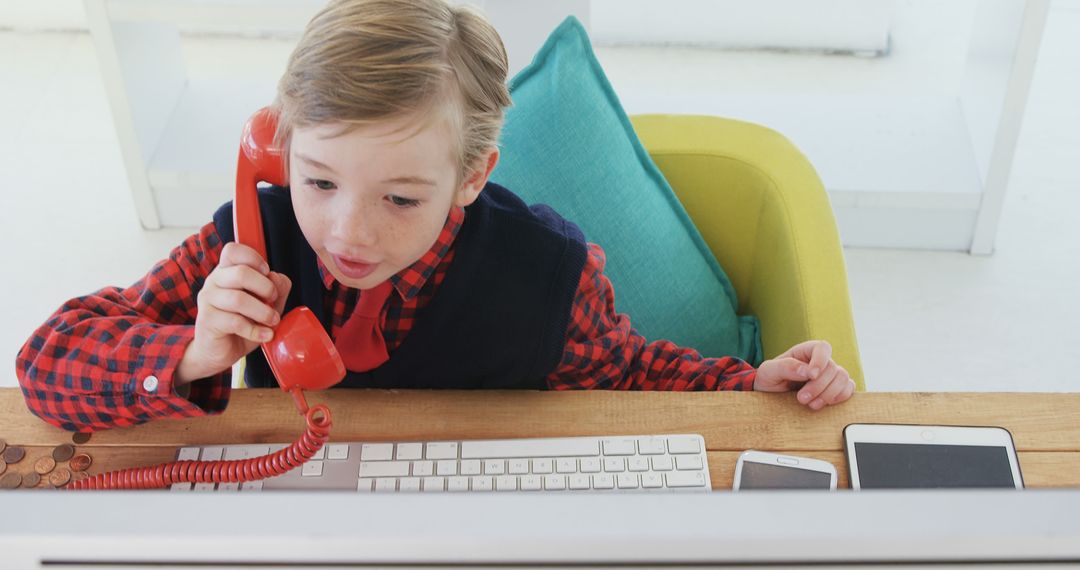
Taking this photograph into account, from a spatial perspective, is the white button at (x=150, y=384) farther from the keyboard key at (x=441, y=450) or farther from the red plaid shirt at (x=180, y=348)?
the keyboard key at (x=441, y=450)

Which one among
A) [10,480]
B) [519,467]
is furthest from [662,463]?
[10,480]

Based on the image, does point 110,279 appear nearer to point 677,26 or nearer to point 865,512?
point 677,26

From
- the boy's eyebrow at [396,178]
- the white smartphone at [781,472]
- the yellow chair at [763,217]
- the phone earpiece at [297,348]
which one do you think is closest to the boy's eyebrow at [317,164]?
Answer: the boy's eyebrow at [396,178]

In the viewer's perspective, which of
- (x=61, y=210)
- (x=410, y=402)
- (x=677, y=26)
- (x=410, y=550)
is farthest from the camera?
(x=677, y=26)

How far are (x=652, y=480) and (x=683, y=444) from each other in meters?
0.05

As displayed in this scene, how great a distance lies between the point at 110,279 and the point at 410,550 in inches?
81.6

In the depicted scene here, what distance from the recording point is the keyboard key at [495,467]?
3.16ft

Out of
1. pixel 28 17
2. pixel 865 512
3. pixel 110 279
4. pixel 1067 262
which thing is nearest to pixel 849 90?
pixel 1067 262

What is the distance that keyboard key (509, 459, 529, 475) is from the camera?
0.97 metres

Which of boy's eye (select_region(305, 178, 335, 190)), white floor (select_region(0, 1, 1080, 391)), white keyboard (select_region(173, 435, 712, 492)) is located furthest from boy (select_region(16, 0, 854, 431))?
white floor (select_region(0, 1, 1080, 391))

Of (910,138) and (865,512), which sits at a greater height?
(910,138)

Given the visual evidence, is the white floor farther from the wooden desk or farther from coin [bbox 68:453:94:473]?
coin [bbox 68:453:94:473]

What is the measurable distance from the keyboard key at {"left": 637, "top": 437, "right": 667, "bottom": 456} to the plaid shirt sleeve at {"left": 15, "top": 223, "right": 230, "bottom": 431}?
1.28 feet

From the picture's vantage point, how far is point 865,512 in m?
0.50
